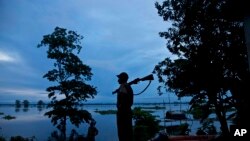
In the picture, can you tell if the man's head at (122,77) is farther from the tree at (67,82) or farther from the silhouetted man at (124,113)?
the tree at (67,82)

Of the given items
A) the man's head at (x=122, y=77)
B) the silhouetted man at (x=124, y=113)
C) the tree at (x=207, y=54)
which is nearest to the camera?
the silhouetted man at (x=124, y=113)

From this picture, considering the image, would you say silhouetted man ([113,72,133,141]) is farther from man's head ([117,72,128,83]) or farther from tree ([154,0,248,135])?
tree ([154,0,248,135])

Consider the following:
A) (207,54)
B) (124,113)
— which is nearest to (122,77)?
(124,113)

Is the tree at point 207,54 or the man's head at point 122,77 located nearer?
the man's head at point 122,77

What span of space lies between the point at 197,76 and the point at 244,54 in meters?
2.56

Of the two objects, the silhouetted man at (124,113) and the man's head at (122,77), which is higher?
the man's head at (122,77)

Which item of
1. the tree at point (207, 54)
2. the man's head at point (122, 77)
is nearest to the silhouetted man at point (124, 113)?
the man's head at point (122, 77)

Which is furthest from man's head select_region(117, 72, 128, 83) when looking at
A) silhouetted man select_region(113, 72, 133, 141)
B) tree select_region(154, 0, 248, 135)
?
tree select_region(154, 0, 248, 135)

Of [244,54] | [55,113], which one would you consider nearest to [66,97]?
[55,113]

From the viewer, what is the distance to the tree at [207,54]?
13461 millimetres

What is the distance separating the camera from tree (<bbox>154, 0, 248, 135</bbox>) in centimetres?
1346

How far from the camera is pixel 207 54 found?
13.9 metres

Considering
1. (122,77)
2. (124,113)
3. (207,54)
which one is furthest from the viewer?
(207,54)

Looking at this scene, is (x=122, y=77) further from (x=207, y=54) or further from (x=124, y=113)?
(x=207, y=54)
